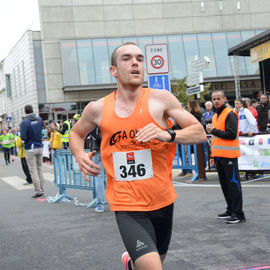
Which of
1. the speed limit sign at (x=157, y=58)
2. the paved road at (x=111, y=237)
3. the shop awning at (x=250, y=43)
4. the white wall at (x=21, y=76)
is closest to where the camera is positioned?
the paved road at (x=111, y=237)

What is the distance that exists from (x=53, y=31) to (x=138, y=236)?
110ft

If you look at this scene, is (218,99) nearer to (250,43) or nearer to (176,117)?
(176,117)

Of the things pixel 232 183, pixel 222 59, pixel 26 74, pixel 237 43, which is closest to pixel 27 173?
pixel 232 183

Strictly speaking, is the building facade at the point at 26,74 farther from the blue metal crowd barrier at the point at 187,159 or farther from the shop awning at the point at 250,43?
the blue metal crowd barrier at the point at 187,159

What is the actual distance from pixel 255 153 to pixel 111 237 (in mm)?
5235

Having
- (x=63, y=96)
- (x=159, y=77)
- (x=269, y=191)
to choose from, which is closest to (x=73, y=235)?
(x=269, y=191)

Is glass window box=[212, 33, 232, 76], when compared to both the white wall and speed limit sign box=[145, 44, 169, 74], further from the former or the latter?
speed limit sign box=[145, 44, 169, 74]

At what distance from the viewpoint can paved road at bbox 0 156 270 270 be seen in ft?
15.1

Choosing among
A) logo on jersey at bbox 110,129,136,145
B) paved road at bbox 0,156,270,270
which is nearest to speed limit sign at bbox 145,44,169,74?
paved road at bbox 0,156,270,270

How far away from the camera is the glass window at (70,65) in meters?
33.6

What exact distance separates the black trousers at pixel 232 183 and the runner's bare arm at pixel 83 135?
3.30m

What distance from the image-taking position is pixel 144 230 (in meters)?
2.94

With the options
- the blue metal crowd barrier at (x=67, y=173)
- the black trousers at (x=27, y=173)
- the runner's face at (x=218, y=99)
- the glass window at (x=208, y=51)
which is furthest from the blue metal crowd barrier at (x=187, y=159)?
the glass window at (x=208, y=51)

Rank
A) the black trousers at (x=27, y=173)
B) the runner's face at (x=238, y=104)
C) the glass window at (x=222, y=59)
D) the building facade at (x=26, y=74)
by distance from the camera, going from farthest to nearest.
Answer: the building facade at (x=26, y=74), the glass window at (x=222, y=59), the black trousers at (x=27, y=173), the runner's face at (x=238, y=104)
